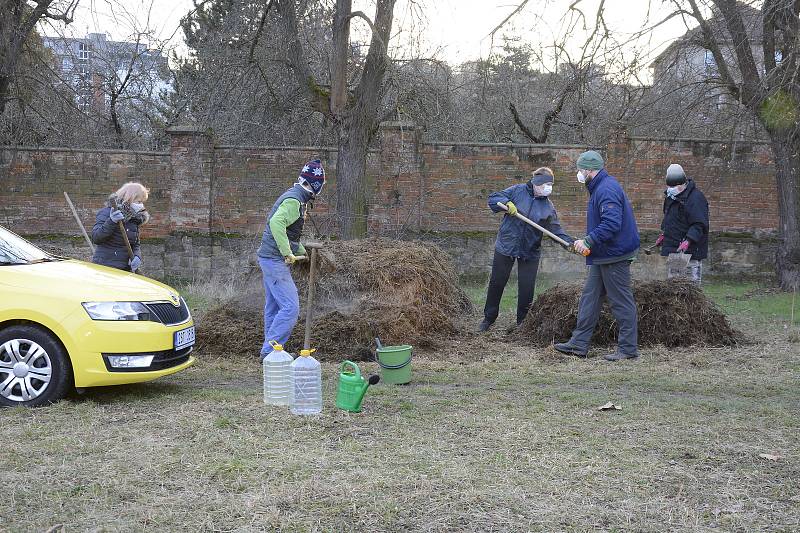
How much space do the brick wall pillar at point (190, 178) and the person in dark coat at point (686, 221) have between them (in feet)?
29.5

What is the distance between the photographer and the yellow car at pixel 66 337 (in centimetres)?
624

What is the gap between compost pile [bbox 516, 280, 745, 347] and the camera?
9.48 metres

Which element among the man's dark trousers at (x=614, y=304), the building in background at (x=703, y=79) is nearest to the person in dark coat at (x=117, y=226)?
the man's dark trousers at (x=614, y=304)

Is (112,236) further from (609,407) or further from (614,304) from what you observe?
(614,304)

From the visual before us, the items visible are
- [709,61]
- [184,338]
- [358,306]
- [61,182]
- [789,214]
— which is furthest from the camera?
[61,182]

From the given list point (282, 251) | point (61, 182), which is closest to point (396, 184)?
point (61, 182)

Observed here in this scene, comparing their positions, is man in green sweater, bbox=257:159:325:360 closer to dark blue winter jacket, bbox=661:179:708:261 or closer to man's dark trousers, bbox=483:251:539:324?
man's dark trousers, bbox=483:251:539:324

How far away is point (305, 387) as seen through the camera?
20.1ft

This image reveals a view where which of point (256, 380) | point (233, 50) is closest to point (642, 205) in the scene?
point (233, 50)

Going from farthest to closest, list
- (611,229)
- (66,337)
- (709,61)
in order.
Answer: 1. (709,61)
2. (611,229)
3. (66,337)

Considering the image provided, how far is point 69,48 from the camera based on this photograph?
48.9 feet

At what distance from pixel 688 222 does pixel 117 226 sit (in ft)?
22.5

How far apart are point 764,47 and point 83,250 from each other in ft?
42.8

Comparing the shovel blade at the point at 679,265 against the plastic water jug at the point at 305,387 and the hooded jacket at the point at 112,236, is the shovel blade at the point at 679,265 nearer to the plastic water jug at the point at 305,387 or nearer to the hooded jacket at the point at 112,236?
the plastic water jug at the point at 305,387
